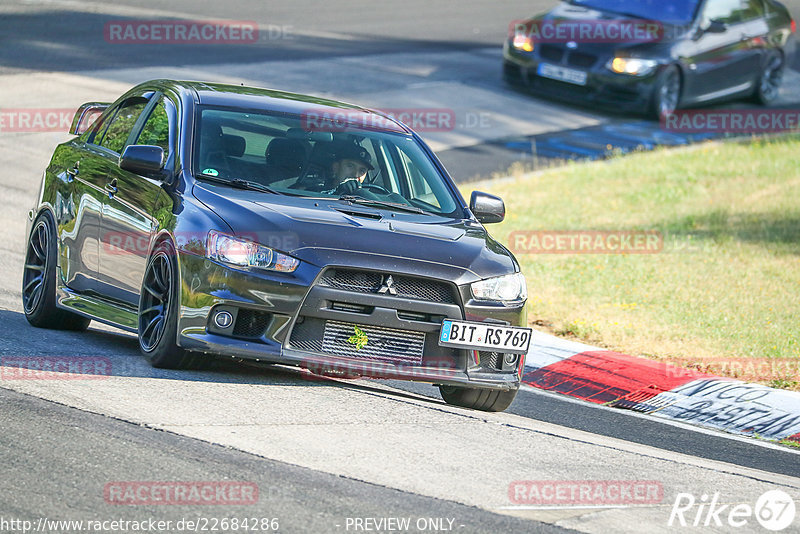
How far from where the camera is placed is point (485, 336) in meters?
7.58

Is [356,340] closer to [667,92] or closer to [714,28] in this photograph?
[667,92]

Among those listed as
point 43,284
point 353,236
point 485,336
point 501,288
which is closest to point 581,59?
point 43,284

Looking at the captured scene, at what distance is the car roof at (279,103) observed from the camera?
8656mm

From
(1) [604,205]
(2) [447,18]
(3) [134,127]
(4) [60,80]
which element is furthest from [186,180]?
(2) [447,18]

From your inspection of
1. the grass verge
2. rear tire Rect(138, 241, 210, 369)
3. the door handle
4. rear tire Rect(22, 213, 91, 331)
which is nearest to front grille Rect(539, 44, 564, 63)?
the grass verge

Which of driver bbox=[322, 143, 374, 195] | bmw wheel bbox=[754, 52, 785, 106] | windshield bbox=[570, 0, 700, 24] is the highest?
driver bbox=[322, 143, 374, 195]

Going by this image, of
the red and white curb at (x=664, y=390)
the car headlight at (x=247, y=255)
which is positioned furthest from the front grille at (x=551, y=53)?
the car headlight at (x=247, y=255)

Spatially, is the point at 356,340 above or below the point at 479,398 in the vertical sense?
above

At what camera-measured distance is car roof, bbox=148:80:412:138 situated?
28.4 ft

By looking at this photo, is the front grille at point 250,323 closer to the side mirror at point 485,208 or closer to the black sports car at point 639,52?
the side mirror at point 485,208

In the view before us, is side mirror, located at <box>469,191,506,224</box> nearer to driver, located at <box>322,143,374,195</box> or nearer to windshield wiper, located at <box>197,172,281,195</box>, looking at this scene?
driver, located at <box>322,143,374,195</box>

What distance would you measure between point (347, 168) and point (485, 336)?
5.12 feet

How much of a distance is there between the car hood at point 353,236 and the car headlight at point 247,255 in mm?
42

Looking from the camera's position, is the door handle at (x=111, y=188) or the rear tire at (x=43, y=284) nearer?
the door handle at (x=111, y=188)
